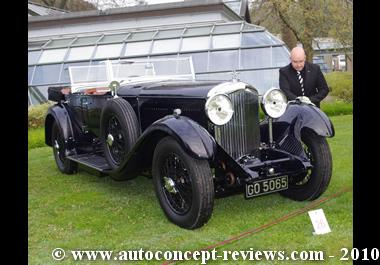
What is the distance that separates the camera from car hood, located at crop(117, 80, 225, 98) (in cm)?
429

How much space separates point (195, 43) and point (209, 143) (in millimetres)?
10042

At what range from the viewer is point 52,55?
14.6m

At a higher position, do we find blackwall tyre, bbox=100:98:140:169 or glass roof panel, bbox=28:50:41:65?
glass roof panel, bbox=28:50:41:65

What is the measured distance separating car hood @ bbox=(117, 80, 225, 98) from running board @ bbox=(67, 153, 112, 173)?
86 cm

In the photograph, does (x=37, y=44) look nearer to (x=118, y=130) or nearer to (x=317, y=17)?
(x=317, y=17)

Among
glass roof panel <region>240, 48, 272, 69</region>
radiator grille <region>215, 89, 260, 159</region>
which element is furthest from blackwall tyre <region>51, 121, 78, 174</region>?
glass roof panel <region>240, 48, 272, 69</region>

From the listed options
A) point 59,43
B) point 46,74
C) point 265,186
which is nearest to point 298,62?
point 265,186

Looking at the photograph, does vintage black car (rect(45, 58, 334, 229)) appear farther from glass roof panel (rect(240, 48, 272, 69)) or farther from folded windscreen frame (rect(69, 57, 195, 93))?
glass roof panel (rect(240, 48, 272, 69))

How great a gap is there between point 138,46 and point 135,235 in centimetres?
1084

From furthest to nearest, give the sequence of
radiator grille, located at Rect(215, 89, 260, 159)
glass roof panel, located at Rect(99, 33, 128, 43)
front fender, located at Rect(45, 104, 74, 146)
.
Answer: glass roof panel, located at Rect(99, 33, 128, 43), front fender, located at Rect(45, 104, 74, 146), radiator grille, located at Rect(215, 89, 260, 159)

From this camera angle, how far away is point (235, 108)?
4199 mm

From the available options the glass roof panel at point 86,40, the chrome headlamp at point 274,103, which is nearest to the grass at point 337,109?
the chrome headlamp at point 274,103
